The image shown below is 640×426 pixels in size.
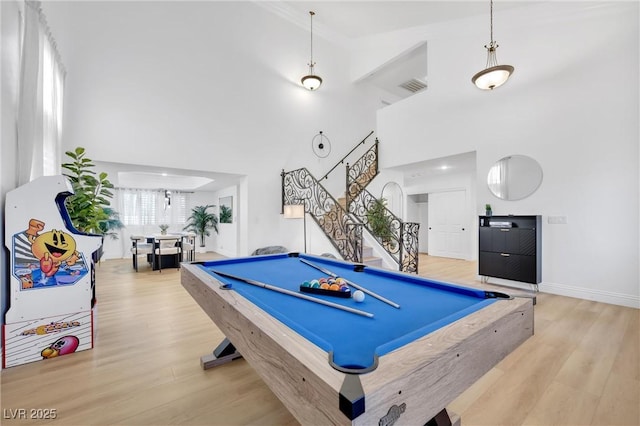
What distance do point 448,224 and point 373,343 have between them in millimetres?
8691

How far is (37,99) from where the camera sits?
290 cm

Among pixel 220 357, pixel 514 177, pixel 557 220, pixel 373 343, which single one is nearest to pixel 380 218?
pixel 514 177

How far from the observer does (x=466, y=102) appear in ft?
17.9

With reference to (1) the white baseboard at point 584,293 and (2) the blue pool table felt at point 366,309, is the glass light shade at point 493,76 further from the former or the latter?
(2) the blue pool table felt at point 366,309

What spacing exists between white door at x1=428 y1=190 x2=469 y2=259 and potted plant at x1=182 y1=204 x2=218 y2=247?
783 cm

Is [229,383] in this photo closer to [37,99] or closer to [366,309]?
[366,309]

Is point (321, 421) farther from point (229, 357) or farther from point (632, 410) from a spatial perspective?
point (632, 410)

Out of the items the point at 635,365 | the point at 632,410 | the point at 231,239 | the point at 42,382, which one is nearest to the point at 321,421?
the point at 632,410

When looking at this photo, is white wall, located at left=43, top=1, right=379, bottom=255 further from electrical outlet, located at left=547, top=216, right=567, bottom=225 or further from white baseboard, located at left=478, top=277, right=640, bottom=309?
electrical outlet, located at left=547, top=216, right=567, bottom=225

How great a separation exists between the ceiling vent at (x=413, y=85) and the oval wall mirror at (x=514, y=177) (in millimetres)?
5281

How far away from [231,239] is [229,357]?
257 inches

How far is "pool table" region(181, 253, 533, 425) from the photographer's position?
0.72 m

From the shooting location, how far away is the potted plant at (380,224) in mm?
6066

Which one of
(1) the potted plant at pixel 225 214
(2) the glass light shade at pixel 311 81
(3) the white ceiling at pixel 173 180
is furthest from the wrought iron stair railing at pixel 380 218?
(1) the potted plant at pixel 225 214
